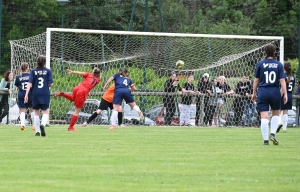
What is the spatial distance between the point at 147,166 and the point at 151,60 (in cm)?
1823

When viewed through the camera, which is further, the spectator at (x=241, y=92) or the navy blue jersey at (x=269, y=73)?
the spectator at (x=241, y=92)

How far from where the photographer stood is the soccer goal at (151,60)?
2803 centimetres

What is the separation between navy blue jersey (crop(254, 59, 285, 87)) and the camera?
15.1 m

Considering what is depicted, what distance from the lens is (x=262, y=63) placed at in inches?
595

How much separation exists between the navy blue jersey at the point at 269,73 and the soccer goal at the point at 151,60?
12.5 m

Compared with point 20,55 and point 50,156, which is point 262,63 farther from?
point 20,55

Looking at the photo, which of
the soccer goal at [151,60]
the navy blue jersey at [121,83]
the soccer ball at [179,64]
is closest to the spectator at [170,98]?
the soccer goal at [151,60]

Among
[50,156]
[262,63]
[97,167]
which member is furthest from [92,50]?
[97,167]

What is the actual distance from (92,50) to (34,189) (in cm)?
2119

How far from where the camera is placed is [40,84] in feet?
59.4

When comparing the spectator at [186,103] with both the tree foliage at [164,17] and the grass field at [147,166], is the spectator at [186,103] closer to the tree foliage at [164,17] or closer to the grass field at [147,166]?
the tree foliage at [164,17]

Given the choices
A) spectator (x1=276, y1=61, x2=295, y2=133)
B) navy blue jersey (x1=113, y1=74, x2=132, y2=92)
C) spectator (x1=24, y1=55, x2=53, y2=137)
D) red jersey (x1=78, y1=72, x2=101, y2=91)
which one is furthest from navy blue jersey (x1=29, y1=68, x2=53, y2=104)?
spectator (x1=276, y1=61, x2=295, y2=133)

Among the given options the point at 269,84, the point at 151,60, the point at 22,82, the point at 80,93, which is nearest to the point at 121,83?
the point at 80,93

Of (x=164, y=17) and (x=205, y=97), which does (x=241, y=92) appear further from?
(x=164, y=17)
